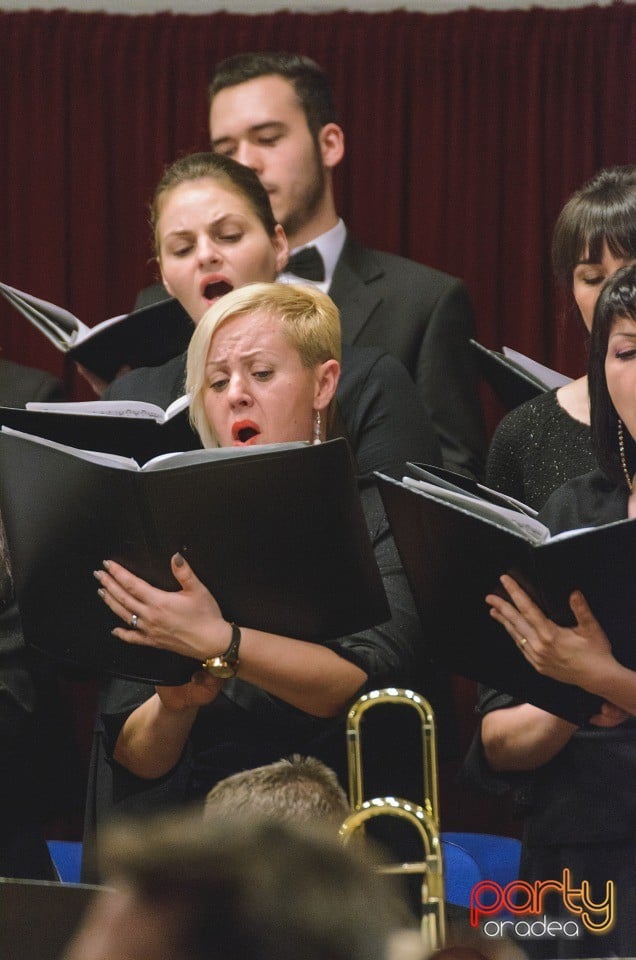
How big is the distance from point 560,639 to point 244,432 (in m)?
0.70

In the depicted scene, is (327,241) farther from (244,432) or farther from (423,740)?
(423,740)

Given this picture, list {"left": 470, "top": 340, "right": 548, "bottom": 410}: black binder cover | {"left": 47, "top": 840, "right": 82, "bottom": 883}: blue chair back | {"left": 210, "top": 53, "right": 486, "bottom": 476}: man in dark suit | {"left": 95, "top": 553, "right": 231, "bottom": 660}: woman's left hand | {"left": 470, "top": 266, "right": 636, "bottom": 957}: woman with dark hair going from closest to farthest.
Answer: {"left": 95, "top": 553, "right": 231, "bottom": 660}: woman's left hand
{"left": 470, "top": 266, "right": 636, "bottom": 957}: woman with dark hair
{"left": 470, "top": 340, "right": 548, "bottom": 410}: black binder cover
{"left": 47, "top": 840, "right": 82, "bottom": 883}: blue chair back
{"left": 210, "top": 53, "right": 486, "bottom": 476}: man in dark suit

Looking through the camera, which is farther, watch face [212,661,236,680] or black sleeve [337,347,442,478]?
black sleeve [337,347,442,478]

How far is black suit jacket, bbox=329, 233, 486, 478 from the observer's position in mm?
3295

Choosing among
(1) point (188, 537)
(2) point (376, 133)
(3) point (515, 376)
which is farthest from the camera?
(2) point (376, 133)

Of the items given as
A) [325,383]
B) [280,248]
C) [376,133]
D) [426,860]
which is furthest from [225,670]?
[376,133]

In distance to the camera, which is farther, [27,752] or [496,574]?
[27,752]

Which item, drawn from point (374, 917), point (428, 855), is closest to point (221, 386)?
point (428, 855)

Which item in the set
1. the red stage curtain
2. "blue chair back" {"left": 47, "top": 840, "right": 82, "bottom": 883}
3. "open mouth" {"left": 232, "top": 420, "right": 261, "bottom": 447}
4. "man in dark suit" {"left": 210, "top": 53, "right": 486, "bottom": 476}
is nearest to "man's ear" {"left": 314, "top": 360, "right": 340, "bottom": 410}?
"open mouth" {"left": 232, "top": 420, "right": 261, "bottom": 447}

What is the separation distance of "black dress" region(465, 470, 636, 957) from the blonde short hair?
0.49 metres

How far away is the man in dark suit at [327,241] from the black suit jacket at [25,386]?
0.61m

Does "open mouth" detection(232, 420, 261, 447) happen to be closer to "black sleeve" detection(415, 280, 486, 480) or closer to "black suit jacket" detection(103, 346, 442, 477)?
"black suit jacket" detection(103, 346, 442, 477)

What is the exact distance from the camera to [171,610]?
85.0 inches

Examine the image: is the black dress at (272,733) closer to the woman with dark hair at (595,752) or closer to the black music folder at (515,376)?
the woman with dark hair at (595,752)
